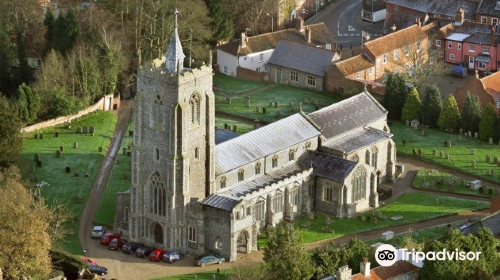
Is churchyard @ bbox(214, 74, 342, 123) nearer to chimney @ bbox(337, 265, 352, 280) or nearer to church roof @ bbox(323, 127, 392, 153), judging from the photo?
church roof @ bbox(323, 127, 392, 153)

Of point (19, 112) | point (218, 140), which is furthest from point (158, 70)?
point (19, 112)

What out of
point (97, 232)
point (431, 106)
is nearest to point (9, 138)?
point (97, 232)

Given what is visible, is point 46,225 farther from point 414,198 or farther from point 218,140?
point 414,198

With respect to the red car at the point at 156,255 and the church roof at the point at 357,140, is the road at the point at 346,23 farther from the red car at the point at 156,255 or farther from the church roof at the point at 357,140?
the red car at the point at 156,255

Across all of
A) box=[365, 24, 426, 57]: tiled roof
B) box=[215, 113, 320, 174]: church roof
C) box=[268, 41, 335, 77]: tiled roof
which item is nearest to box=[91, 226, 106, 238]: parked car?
box=[215, 113, 320, 174]: church roof

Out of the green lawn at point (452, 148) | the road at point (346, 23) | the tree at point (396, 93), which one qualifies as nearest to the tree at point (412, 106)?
the tree at point (396, 93)

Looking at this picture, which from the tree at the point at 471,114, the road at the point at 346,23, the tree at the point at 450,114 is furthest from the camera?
the road at the point at 346,23
